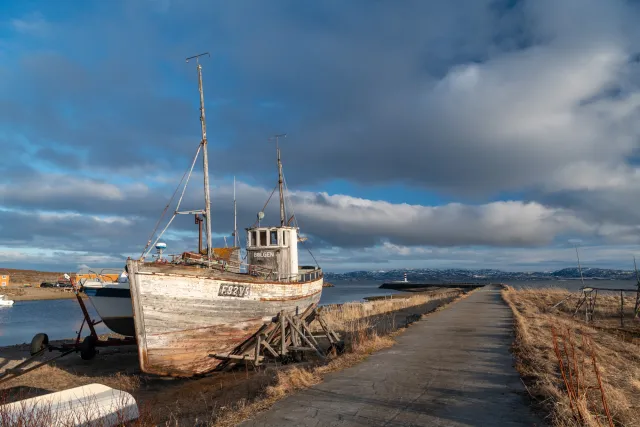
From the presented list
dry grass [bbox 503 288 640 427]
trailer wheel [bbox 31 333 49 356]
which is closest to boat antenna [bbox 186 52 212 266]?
trailer wheel [bbox 31 333 49 356]

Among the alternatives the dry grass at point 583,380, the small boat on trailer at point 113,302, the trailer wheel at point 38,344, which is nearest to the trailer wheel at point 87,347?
the small boat on trailer at point 113,302

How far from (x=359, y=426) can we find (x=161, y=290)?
9486mm

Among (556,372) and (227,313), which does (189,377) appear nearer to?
(227,313)

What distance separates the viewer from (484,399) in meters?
7.89

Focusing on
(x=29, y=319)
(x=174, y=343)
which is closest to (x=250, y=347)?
(x=174, y=343)

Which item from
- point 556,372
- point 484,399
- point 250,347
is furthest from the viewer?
point 250,347

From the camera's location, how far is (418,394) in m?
8.27

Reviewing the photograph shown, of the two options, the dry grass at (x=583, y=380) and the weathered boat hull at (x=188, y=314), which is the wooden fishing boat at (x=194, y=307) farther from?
the dry grass at (x=583, y=380)

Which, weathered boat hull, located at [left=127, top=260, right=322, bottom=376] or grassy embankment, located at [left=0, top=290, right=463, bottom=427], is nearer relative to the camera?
grassy embankment, located at [left=0, top=290, right=463, bottom=427]

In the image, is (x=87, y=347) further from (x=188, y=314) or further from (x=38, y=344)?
(x=188, y=314)

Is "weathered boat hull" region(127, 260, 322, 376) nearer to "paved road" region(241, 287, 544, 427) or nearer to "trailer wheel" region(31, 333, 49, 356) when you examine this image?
"trailer wheel" region(31, 333, 49, 356)

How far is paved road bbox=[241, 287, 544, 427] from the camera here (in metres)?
6.88

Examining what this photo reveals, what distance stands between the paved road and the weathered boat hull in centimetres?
620

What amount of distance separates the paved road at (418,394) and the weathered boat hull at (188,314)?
244 inches
